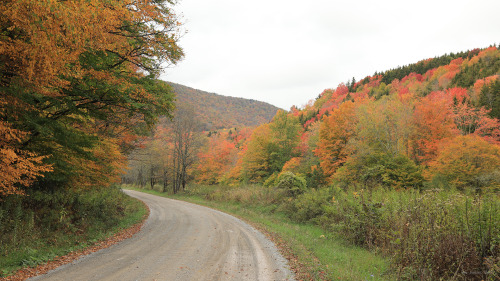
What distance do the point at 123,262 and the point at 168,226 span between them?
6.03 m

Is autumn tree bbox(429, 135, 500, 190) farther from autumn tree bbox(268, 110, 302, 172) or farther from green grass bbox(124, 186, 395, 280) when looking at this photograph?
autumn tree bbox(268, 110, 302, 172)

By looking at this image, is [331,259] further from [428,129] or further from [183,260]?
[428,129]

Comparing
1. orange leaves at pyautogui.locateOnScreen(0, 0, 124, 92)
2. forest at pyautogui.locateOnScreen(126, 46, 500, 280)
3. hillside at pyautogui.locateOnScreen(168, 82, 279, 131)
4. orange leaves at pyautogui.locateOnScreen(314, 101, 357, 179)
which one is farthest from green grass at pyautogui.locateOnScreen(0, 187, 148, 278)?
hillside at pyautogui.locateOnScreen(168, 82, 279, 131)

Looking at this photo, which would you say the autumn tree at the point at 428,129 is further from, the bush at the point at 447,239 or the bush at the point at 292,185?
the bush at the point at 447,239

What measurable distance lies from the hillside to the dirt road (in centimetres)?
10713

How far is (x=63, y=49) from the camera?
5613 mm

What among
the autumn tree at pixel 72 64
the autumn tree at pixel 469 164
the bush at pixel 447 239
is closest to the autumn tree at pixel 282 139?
the autumn tree at pixel 469 164

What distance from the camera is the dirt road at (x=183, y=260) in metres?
6.12

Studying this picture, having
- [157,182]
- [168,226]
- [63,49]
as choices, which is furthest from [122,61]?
[157,182]

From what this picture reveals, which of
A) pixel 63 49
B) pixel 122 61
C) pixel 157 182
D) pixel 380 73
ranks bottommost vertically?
pixel 157 182

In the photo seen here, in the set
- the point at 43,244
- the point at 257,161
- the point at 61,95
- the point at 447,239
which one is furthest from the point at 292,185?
the point at 61,95

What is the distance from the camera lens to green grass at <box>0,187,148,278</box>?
6.55 metres

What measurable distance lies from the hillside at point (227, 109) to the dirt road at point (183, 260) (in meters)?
107

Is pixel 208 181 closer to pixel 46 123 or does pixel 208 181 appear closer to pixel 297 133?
pixel 297 133
